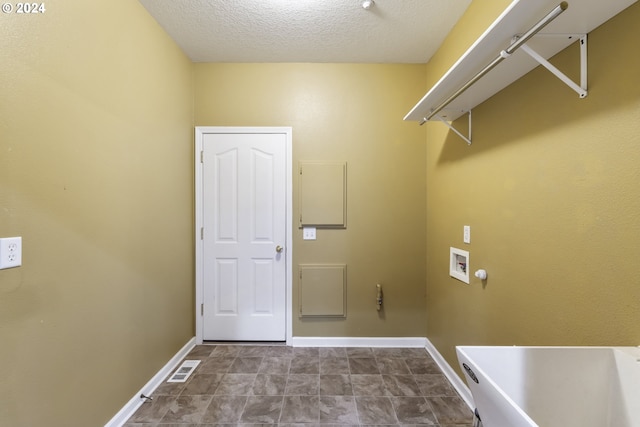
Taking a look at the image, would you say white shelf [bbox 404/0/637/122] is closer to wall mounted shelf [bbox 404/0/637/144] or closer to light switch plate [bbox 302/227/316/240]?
wall mounted shelf [bbox 404/0/637/144]

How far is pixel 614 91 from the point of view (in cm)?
92

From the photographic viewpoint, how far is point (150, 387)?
1877mm

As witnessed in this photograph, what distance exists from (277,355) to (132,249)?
60.8 inches

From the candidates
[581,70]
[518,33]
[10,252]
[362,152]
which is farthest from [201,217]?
[581,70]

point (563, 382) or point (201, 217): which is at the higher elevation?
point (201, 217)

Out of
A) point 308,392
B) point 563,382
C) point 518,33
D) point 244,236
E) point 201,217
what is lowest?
point 308,392

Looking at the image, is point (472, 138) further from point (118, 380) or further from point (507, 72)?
point (118, 380)

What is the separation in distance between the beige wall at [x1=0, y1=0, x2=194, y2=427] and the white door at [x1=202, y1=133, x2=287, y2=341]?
441 mm

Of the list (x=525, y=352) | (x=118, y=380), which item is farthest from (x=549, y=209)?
(x=118, y=380)

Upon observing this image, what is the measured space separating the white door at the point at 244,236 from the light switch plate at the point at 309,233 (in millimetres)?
202

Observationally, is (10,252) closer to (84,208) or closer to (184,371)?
(84,208)

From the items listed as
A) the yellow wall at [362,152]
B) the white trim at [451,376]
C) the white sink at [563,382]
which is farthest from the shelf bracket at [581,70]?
the white trim at [451,376]

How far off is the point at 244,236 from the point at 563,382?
2.36 metres

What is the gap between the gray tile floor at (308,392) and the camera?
1665mm
